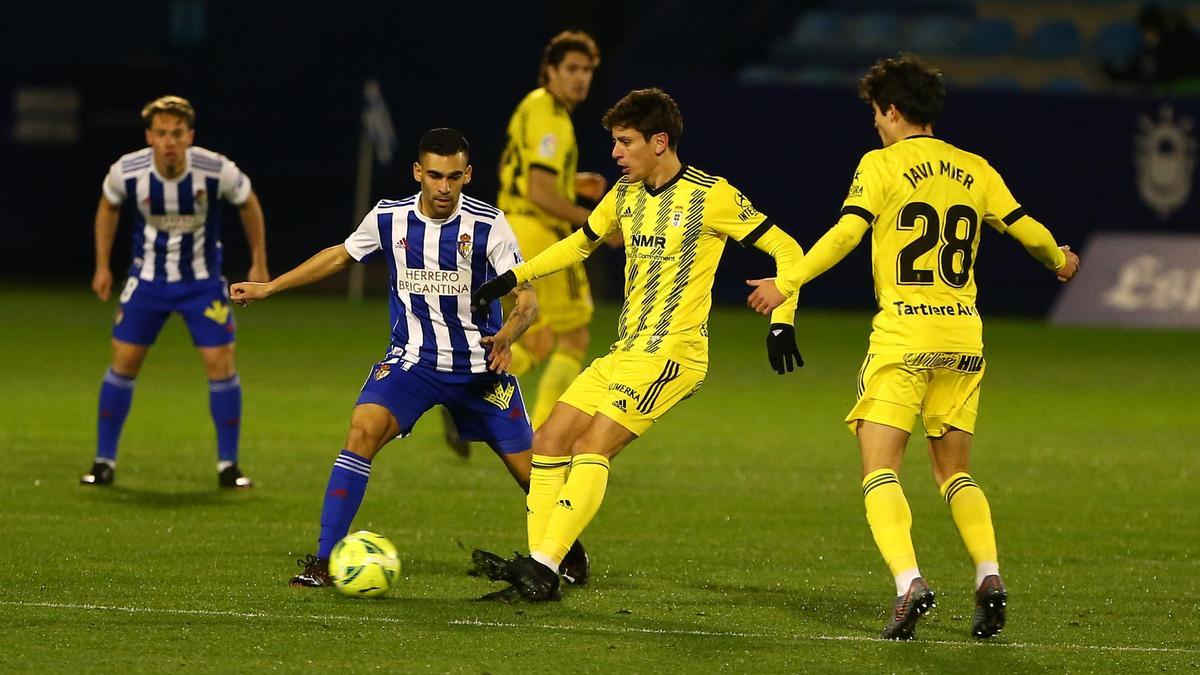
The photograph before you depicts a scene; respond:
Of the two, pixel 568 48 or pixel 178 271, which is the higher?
pixel 568 48

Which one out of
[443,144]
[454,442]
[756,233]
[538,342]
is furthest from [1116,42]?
[443,144]

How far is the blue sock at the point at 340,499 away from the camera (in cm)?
689

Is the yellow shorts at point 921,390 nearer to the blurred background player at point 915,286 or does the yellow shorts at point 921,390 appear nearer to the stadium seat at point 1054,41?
the blurred background player at point 915,286

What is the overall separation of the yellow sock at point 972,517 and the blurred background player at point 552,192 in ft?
13.0

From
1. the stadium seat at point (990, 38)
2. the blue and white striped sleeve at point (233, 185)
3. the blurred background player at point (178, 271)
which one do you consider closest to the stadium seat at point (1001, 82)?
the stadium seat at point (990, 38)

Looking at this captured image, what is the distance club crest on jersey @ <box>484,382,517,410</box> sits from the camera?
725cm

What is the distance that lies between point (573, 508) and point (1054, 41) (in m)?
19.0

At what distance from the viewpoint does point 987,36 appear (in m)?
24.0

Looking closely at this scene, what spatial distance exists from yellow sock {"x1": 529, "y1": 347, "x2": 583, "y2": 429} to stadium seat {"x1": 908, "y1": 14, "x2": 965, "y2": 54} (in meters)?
14.2

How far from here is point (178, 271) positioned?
31.3 feet

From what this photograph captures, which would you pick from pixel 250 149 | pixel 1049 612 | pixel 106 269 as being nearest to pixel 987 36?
pixel 250 149

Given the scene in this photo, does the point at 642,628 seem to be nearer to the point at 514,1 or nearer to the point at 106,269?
the point at 106,269

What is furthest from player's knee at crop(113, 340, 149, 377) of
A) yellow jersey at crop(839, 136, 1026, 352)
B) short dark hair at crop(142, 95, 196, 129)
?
yellow jersey at crop(839, 136, 1026, 352)

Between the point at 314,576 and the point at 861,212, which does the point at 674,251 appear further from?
the point at 314,576
